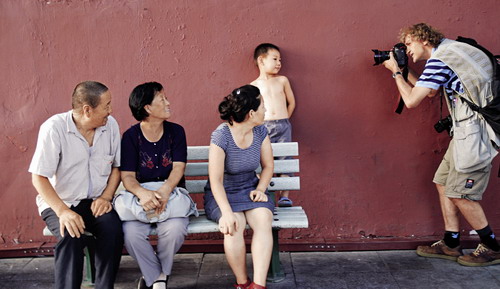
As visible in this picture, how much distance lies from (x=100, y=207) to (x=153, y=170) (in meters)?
0.44

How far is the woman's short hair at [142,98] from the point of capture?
386 centimetres

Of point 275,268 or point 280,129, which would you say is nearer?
point 275,268

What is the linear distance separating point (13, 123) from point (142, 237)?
168 cm

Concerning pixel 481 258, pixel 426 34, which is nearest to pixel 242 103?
pixel 426 34

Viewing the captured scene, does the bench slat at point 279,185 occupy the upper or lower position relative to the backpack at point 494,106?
lower

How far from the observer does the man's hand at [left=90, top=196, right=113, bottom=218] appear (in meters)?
3.74

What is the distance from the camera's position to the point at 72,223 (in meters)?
3.53

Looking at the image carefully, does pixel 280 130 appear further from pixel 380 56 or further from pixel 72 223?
pixel 72 223

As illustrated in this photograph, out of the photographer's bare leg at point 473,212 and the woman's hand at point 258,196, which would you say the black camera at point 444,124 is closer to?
the photographer's bare leg at point 473,212

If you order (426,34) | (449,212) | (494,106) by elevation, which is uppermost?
(426,34)

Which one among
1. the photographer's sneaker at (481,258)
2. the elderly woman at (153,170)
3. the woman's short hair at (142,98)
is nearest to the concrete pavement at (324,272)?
the photographer's sneaker at (481,258)

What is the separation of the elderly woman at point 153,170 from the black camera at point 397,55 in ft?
5.20

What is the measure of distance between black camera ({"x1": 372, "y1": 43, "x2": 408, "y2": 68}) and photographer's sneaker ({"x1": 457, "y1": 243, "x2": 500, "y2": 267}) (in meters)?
1.48

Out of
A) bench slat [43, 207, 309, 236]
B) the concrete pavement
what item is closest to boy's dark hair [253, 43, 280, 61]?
bench slat [43, 207, 309, 236]
